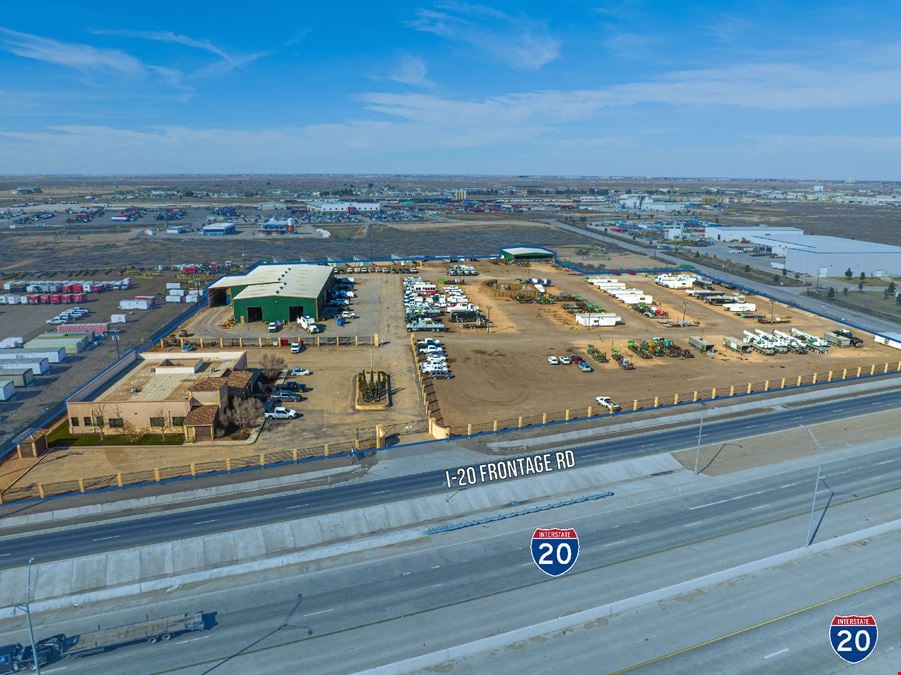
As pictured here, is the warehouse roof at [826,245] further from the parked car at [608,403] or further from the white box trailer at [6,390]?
the white box trailer at [6,390]

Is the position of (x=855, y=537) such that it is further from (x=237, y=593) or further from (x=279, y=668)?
(x=237, y=593)

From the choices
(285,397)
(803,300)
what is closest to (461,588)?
(285,397)

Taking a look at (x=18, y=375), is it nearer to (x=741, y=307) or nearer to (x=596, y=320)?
(x=596, y=320)

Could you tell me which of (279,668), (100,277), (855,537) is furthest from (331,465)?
(100,277)

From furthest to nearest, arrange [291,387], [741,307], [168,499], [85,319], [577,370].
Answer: [741,307] → [85,319] → [577,370] → [291,387] → [168,499]

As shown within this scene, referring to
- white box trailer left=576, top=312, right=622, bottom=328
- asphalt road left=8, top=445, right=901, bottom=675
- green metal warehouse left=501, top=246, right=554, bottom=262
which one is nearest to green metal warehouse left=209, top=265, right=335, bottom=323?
white box trailer left=576, top=312, right=622, bottom=328

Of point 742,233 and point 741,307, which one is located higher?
point 742,233

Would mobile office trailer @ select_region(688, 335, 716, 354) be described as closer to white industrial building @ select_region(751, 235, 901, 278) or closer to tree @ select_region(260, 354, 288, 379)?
tree @ select_region(260, 354, 288, 379)

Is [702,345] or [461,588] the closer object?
[461,588]
